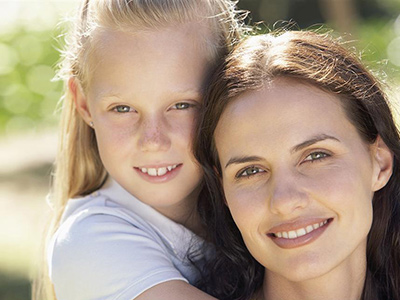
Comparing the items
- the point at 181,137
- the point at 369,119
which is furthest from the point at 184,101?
the point at 369,119

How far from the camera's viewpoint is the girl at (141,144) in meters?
2.67

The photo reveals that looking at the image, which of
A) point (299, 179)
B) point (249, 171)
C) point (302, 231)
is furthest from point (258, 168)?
point (302, 231)

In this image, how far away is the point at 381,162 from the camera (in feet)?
8.77

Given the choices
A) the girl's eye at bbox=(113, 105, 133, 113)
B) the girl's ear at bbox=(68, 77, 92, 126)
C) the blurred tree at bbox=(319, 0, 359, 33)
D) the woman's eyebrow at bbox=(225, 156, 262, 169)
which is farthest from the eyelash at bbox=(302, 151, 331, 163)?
the blurred tree at bbox=(319, 0, 359, 33)

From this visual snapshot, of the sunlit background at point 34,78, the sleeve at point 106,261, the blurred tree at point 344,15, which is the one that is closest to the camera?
the sleeve at point 106,261

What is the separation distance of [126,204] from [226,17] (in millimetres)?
914

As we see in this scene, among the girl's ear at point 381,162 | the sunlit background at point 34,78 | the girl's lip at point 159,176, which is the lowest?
the sunlit background at point 34,78

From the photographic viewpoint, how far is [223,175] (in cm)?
269

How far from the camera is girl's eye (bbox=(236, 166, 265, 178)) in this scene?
2.55 meters

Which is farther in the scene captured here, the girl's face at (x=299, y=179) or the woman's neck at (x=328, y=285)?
the woman's neck at (x=328, y=285)

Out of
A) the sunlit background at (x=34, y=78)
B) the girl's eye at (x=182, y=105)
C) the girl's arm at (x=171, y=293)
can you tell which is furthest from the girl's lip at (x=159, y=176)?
the sunlit background at (x=34, y=78)

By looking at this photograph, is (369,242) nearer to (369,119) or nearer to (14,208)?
(369,119)

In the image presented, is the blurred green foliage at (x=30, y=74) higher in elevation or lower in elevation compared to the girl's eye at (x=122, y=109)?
lower

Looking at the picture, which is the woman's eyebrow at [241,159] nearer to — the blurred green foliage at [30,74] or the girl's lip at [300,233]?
the girl's lip at [300,233]
